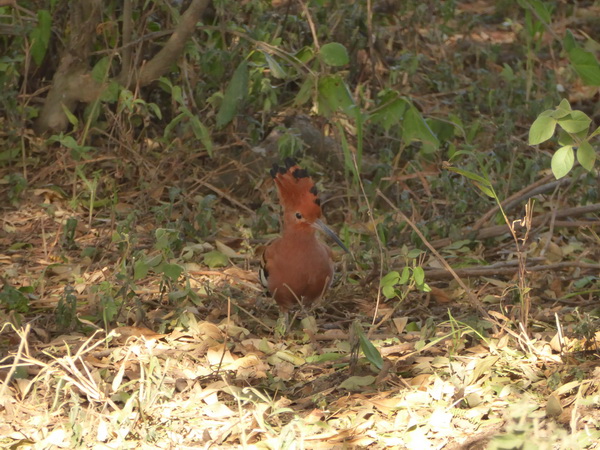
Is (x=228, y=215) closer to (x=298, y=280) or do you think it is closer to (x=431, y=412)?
(x=298, y=280)

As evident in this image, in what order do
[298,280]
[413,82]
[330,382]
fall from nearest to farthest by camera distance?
[330,382] < [298,280] < [413,82]

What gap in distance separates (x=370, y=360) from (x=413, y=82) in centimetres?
368

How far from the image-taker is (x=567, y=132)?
11.3 feet

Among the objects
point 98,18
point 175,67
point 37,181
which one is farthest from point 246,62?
point 37,181

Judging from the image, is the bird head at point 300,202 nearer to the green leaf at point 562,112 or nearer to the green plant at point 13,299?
the green plant at point 13,299

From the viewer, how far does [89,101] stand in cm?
553

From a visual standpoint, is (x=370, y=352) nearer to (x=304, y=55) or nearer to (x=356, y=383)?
(x=356, y=383)

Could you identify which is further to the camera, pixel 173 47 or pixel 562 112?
pixel 173 47

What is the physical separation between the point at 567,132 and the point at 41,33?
301cm

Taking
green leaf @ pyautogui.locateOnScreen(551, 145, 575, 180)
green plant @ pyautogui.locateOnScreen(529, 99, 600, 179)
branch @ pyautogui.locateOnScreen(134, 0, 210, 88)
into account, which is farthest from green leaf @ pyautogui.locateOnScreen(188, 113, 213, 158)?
green leaf @ pyautogui.locateOnScreen(551, 145, 575, 180)

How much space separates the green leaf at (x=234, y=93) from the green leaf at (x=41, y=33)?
1.08 metres

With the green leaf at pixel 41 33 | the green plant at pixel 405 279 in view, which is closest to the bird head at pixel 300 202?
the green plant at pixel 405 279

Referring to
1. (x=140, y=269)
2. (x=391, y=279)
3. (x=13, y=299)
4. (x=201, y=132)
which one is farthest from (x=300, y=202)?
(x=13, y=299)

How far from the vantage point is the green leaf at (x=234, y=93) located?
194 inches
